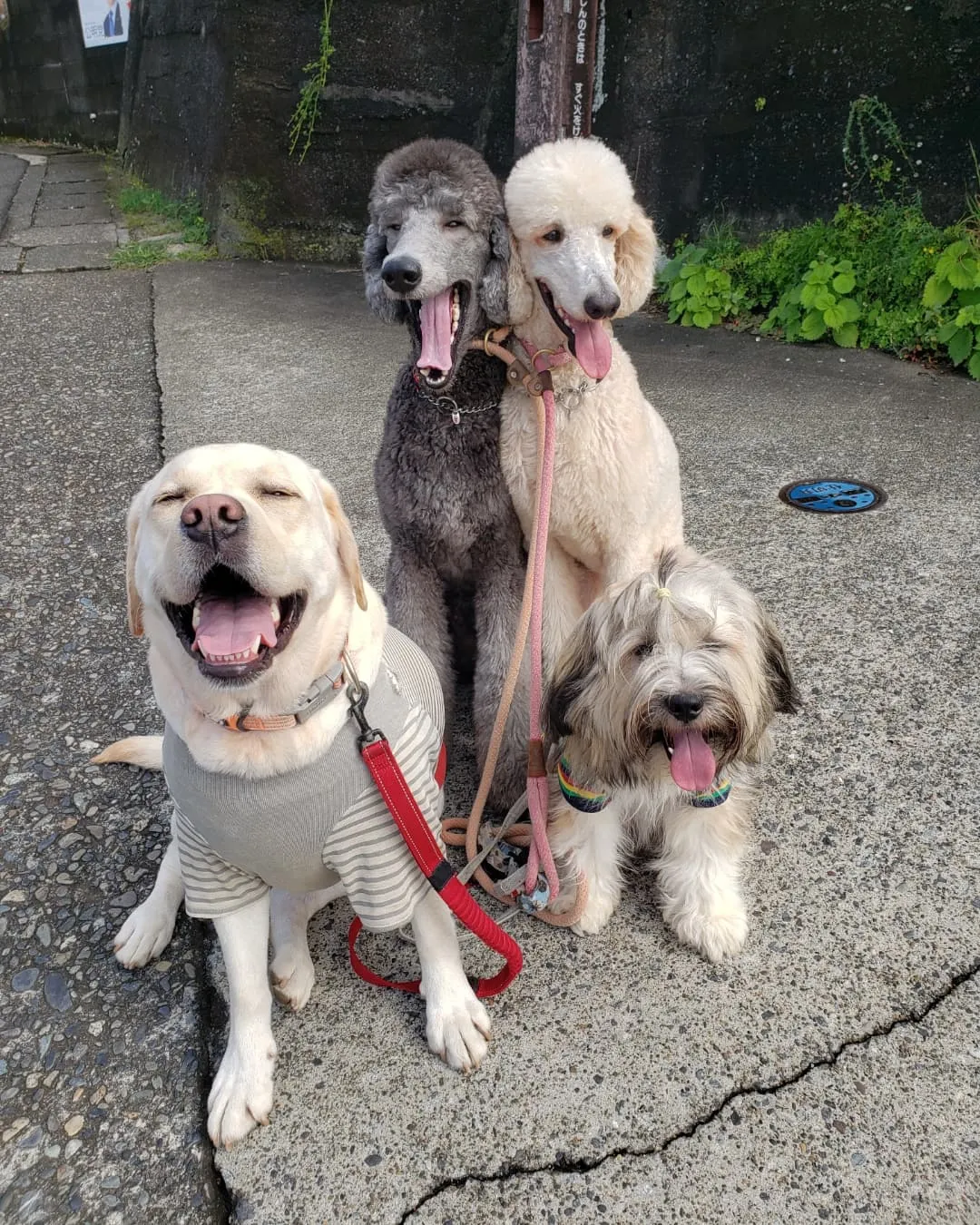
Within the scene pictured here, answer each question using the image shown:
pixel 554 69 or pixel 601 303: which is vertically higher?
pixel 554 69

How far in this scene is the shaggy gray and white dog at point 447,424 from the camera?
6.97 ft

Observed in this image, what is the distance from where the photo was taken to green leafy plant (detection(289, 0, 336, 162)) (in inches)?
277

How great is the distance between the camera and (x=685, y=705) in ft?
6.16

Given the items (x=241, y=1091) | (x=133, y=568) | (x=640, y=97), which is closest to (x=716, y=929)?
(x=241, y=1091)

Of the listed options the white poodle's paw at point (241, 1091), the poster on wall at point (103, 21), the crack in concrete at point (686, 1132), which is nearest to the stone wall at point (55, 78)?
the poster on wall at point (103, 21)

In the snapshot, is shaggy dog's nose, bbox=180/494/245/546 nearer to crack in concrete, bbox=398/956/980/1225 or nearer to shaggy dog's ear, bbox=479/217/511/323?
shaggy dog's ear, bbox=479/217/511/323

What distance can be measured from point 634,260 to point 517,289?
1.17 feet

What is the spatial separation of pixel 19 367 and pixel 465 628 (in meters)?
4.61

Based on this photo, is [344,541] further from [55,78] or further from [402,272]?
[55,78]

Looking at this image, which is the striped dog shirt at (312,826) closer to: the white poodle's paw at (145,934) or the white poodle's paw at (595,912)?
the white poodle's paw at (145,934)

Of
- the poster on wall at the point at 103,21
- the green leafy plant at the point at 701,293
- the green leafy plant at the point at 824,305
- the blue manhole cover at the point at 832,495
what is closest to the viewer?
the blue manhole cover at the point at 832,495

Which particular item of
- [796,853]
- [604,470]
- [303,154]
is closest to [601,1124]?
[796,853]

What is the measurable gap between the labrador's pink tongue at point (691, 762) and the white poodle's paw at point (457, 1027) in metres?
0.66

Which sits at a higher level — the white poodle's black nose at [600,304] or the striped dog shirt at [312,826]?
the white poodle's black nose at [600,304]
